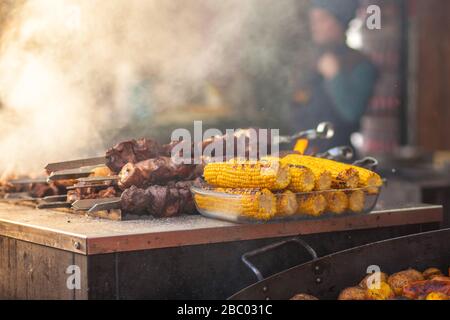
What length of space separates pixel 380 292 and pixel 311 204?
485mm

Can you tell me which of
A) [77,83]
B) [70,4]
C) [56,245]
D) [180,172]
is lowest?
[56,245]

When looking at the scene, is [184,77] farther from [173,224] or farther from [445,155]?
[445,155]

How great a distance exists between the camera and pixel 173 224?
300 cm

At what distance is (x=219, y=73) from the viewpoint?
8828mm

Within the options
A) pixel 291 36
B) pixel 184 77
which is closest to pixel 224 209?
pixel 184 77

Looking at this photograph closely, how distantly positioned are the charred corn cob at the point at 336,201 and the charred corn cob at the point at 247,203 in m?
0.32

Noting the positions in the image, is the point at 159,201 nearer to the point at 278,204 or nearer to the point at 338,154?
the point at 278,204

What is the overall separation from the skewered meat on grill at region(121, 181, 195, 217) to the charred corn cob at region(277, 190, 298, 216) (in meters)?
0.50

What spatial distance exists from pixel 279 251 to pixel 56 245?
1.00m

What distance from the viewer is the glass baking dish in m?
2.91

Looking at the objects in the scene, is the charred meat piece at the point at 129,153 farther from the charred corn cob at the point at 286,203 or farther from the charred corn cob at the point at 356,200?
the charred corn cob at the point at 356,200

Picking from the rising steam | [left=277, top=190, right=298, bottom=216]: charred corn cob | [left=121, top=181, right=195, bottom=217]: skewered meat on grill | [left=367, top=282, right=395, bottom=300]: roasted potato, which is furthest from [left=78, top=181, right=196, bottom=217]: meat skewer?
the rising steam

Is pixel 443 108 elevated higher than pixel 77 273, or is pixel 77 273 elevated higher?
pixel 443 108

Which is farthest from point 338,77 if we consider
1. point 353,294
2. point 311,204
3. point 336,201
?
point 353,294
